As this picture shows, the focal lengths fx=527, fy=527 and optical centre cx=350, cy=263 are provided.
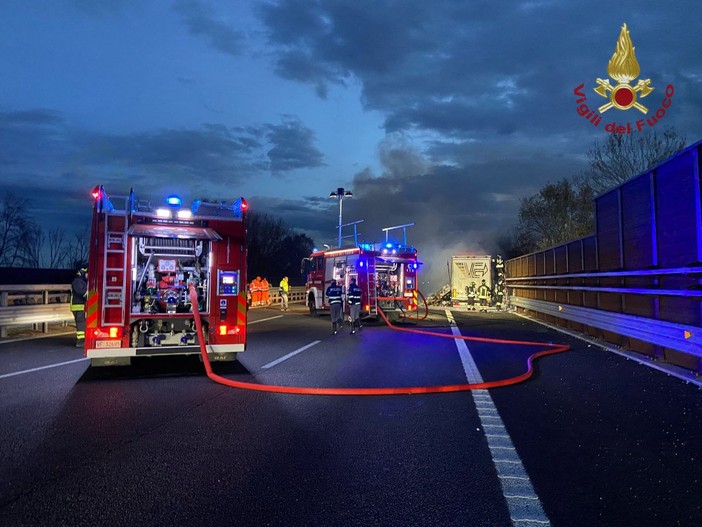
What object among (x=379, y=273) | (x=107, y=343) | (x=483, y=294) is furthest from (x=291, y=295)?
(x=107, y=343)

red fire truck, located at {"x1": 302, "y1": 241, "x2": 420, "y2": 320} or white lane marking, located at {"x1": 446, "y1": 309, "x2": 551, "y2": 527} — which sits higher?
red fire truck, located at {"x1": 302, "y1": 241, "x2": 420, "y2": 320}

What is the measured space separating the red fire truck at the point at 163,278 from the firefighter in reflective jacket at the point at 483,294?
2087 cm

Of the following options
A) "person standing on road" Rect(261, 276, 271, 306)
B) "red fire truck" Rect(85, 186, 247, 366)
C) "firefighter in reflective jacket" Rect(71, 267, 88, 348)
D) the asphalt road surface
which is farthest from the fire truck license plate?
"person standing on road" Rect(261, 276, 271, 306)

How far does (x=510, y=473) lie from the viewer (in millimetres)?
3992

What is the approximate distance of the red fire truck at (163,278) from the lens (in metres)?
8.04

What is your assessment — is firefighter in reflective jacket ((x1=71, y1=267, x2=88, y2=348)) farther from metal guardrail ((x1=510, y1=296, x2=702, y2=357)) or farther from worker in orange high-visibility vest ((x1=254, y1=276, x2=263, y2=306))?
worker in orange high-visibility vest ((x1=254, y1=276, x2=263, y2=306))

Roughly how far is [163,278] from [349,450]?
18.7 ft

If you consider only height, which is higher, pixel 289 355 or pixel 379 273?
pixel 379 273

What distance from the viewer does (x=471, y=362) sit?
372 inches

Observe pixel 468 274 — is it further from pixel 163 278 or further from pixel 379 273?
pixel 163 278

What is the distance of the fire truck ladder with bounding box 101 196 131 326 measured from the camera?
8031mm

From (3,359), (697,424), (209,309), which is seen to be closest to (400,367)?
(209,309)

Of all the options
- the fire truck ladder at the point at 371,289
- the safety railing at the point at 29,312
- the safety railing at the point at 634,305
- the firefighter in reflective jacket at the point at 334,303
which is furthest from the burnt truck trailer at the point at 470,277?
the safety railing at the point at 29,312

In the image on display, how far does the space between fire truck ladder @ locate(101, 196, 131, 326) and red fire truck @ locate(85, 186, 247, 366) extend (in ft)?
0.05
